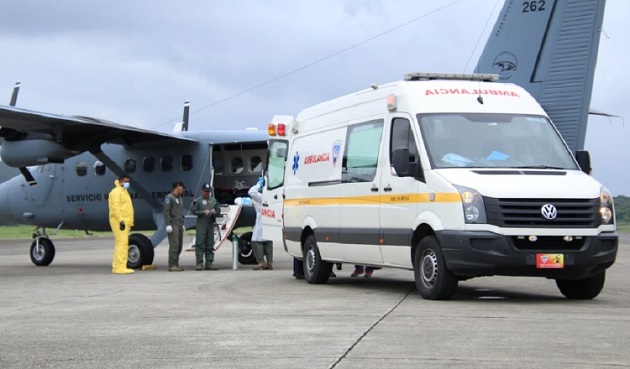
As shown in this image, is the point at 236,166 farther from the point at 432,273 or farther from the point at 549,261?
the point at 549,261

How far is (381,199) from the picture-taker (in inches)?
518

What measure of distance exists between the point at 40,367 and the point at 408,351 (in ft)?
9.03

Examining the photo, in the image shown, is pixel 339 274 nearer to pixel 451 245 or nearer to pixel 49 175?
pixel 451 245

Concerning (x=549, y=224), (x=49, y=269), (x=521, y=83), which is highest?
(x=521, y=83)

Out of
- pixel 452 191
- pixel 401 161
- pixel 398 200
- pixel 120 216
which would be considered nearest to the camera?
pixel 452 191

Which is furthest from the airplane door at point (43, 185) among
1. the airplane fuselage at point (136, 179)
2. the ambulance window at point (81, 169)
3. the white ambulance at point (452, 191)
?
the white ambulance at point (452, 191)

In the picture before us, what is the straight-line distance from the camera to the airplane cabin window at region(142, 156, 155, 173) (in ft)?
75.5

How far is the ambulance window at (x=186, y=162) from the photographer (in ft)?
73.8

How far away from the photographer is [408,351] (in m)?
7.58

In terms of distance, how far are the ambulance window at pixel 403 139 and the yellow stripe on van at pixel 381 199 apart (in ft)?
1.55

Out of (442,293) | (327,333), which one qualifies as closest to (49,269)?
(442,293)

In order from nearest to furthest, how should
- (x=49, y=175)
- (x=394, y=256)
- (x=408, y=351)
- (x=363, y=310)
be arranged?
(x=408, y=351)
(x=363, y=310)
(x=394, y=256)
(x=49, y=175)

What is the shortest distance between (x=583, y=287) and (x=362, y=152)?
3.53 metres

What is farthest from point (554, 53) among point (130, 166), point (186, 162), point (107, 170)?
point (107, 170)
